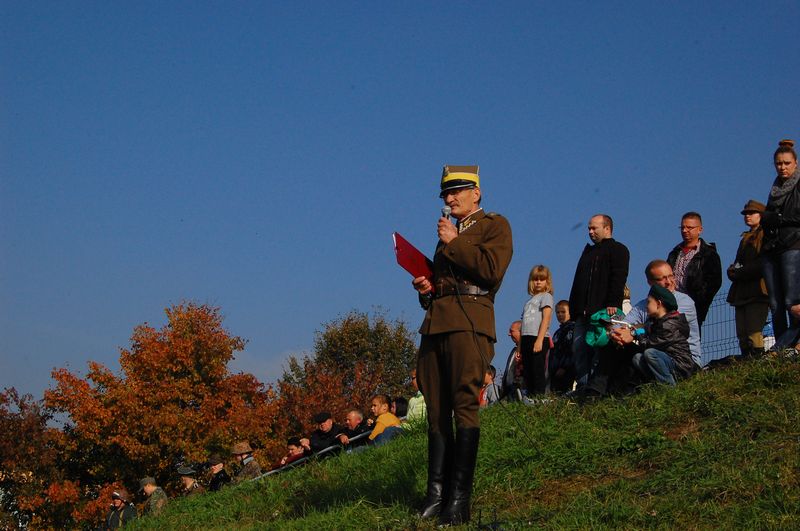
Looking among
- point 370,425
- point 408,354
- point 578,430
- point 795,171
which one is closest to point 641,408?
point 578,430

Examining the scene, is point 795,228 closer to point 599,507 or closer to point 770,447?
point 770,447

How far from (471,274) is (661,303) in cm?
386

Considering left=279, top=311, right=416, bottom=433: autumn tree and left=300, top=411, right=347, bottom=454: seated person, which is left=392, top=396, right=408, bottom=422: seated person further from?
left=279, top=311, right=416, bottom=433: autumn tree

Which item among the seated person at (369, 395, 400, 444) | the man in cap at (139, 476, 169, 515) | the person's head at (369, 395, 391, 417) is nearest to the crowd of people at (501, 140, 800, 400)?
the seated person at (369, 395, 400, 444)

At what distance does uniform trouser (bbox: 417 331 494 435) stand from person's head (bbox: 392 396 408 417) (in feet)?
25.5

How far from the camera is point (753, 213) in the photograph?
1112cm

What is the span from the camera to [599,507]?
21.0 feet

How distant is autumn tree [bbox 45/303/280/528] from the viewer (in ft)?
109

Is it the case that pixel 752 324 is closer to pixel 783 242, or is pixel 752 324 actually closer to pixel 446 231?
pixel 783 242

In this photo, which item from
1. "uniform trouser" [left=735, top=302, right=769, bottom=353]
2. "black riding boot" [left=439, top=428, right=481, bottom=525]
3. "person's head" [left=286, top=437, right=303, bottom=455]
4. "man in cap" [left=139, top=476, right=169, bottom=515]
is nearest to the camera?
"black riding boot" [left=439, top=428, right=481, bottom=525]

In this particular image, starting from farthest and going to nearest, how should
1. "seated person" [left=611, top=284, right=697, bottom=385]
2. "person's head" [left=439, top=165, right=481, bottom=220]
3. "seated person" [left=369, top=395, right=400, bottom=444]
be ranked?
"seated person" [left=369, top=395, right=400, bottom=444]
"seated person" [left=611, top=284, right=697, bottom=385]
"person's head" [left=439, top=165, right=481, bottom=220]

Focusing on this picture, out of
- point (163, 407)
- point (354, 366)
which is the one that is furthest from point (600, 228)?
point (354, 366)

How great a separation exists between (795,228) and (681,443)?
3522 millimetres

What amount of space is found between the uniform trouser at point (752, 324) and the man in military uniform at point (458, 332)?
17.6 feet
